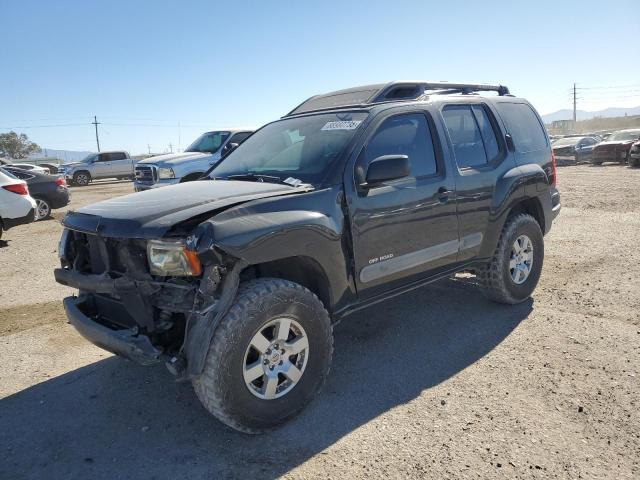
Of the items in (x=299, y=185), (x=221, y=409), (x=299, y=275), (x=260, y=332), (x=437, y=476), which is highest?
(x=299, y=185)

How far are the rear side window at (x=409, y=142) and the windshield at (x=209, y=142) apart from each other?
8235mm

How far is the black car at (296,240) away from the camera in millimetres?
2826

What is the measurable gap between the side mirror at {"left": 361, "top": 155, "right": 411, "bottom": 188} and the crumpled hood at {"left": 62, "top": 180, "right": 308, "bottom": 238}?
1.68 ft

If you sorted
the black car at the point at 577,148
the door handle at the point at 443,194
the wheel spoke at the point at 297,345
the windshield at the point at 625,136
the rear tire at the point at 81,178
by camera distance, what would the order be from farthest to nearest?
the rear tire at the point at 81,178 → the black car at the point at 577,148 → the windshield at the point at 625,136 → the door handle at the point at 443,194 → the wheel spoke at the point at 297,345

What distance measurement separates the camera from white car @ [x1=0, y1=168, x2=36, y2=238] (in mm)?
9070

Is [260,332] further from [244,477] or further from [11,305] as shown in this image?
[11,305]

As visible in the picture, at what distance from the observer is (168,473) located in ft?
8.87

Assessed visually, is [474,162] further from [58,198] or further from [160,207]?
[58,198]

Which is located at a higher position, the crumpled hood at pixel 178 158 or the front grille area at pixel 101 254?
the crumpled hood at pixel 178 158

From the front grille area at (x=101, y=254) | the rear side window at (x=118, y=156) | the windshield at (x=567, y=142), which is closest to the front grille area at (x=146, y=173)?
the front grille area at (x=101, y=254)

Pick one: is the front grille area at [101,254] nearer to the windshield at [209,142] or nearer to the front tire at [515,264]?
the front tire at [515,264]

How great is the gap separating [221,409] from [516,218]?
3462 mm

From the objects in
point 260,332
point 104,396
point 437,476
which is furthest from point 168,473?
point 437,476

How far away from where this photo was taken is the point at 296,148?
3990 mm
